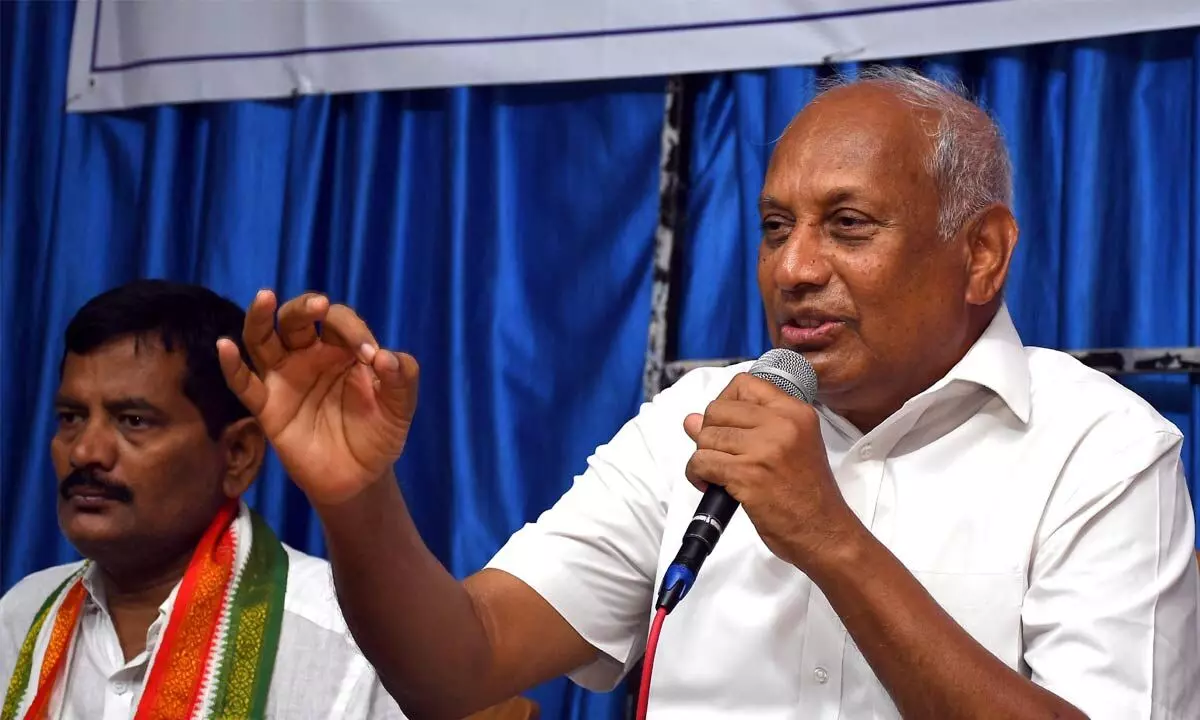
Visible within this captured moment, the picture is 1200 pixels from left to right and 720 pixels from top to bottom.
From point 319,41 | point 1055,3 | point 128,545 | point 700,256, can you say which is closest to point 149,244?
point 319,41

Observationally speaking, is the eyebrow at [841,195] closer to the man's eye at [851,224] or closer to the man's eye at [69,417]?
the man's eye at [851,224]

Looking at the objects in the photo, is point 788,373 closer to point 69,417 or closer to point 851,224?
point 851,224

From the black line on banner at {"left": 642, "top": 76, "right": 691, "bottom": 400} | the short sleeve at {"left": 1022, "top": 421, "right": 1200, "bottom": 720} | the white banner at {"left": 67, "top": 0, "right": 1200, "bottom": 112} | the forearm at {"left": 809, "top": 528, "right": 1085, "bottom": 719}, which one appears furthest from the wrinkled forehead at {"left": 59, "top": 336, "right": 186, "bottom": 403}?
the short sleeve at {"left": 1022, "top": 421, "right": 1200, "bottom": 720}

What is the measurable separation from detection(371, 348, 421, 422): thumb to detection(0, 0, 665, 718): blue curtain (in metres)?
1.21

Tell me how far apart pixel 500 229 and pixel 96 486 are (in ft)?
2.90

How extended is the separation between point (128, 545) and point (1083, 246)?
166cm

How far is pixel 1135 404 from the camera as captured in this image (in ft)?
5.74

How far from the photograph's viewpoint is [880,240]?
5.86 feet

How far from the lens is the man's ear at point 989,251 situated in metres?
1.88

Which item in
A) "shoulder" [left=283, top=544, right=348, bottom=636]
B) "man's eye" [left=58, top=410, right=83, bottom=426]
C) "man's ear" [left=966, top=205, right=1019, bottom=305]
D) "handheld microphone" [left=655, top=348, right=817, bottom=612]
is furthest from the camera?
"man's eye" [left=58, top=410, right=83, bottom=426]

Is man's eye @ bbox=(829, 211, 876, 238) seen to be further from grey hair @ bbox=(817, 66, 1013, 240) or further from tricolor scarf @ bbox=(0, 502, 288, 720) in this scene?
tricolor scarf @ bbox=(0, 502, 288, 720)

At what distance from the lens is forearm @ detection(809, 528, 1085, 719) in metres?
1.45

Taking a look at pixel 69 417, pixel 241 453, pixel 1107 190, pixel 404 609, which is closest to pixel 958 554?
pixel 404 609

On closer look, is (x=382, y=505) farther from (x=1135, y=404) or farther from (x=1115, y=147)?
(x=1115, y=147)
